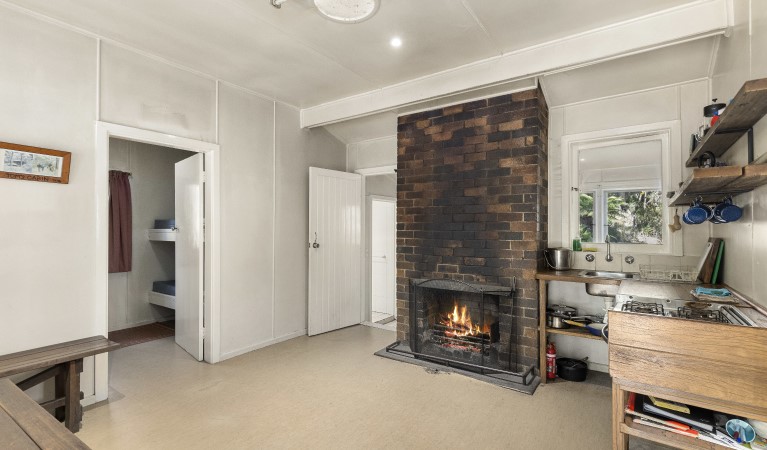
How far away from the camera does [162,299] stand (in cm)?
489

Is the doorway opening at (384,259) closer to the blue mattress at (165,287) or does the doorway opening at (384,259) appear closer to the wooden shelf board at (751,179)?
the blue mattress at (165,287)

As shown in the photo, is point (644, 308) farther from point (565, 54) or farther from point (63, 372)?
point (63, 372)

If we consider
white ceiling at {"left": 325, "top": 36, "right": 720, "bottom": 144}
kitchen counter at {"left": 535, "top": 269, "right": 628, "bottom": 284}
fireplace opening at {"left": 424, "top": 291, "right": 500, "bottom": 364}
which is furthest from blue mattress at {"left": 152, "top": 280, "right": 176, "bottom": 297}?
kitchen counter at {"left": 535, "top": 269, "right": 628, "bottom": 284}

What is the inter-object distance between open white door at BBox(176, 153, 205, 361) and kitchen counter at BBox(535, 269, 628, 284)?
3.27 meters

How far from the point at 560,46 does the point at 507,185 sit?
1178 mm

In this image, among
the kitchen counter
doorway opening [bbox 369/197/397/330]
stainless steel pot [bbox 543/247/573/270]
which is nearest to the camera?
the kitchen counter

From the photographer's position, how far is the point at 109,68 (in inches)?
116

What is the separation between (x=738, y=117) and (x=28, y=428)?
2.97 m

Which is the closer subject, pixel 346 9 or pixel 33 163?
pixel 346 9

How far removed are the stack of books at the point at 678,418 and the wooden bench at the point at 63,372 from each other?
3325 millimetres

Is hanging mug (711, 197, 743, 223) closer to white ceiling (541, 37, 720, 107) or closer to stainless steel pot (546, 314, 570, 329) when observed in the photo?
white ceiling (541, 37, 720, 107)

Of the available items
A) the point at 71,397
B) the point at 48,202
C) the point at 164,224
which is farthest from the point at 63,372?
the point at 164,224

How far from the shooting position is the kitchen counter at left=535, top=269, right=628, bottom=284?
288cm

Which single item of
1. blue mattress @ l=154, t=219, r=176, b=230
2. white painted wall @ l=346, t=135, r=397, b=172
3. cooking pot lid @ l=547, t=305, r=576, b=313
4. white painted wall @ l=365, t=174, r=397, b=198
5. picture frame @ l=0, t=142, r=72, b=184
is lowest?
cooking pot lid @ l=547, t=305, r=576, b=313
